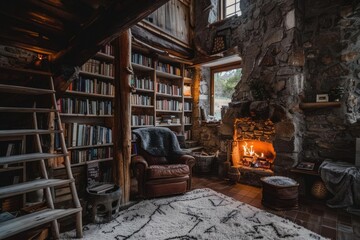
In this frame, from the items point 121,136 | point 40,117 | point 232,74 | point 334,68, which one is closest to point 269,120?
point 334,68

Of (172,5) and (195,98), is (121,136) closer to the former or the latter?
(195,98)

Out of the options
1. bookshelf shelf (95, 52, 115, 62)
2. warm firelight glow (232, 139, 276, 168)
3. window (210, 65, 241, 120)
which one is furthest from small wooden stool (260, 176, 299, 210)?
bookshelf shelf (95, 52, 115, 62)

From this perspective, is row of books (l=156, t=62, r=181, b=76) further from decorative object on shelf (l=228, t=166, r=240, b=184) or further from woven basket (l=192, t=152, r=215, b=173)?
decorative object on shelf (l=228, t=166, r=240, b=184)

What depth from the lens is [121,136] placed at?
2.75 metres

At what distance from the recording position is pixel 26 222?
56.6 inches

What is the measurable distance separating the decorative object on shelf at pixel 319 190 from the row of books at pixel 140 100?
3395mm

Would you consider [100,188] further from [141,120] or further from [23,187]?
[141,120]

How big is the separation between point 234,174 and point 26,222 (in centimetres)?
310

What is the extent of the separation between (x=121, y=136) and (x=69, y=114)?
3.33 feet

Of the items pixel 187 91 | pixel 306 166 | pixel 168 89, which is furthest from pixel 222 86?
pixel 306 166

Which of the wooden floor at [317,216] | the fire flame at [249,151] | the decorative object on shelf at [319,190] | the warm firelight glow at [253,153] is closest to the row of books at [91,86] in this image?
the wooden floor at [317,216]

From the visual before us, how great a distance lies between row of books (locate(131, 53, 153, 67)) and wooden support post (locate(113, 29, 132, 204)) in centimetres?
120

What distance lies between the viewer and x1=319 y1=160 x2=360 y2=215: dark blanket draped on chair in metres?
2.47

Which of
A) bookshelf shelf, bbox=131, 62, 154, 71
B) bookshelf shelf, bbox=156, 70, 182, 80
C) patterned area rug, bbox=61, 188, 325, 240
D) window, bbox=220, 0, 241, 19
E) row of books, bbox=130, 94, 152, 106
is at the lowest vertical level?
patterned area rug, bbox=61, 188, 325, 240
